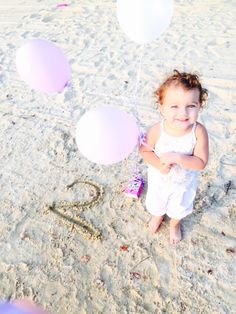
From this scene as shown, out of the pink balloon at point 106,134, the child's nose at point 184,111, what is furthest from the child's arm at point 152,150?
the child's nose at point 184,111

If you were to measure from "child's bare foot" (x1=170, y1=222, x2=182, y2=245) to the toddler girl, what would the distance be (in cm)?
7

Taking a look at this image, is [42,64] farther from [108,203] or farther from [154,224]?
[154,224]

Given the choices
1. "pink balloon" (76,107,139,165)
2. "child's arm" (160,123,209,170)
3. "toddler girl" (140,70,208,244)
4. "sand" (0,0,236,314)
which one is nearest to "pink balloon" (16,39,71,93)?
"pink balloon" (76,107,139,165)

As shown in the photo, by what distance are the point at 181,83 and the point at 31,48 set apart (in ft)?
3.48

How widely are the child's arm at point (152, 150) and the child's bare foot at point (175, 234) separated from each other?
68 centimetres

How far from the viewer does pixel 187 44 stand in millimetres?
5609

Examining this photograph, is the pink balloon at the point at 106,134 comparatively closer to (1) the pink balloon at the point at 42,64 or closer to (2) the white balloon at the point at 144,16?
(1) the pink balloon at the point at 42,64

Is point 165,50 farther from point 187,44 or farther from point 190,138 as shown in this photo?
point 190,138

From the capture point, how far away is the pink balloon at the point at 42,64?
251 centimetres

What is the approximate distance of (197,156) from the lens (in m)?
2.37

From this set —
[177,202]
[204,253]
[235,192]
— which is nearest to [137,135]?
[177,202]

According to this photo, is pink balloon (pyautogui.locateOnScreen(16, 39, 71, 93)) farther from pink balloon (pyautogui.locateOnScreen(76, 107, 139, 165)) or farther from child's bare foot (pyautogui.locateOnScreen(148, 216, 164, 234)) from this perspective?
child's bare foot (pyautogui.locateOnScreen(148, 216, 164, 234))

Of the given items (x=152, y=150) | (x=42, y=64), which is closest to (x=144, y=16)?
(x=42, y=64)

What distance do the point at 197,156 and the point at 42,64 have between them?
118 cm
